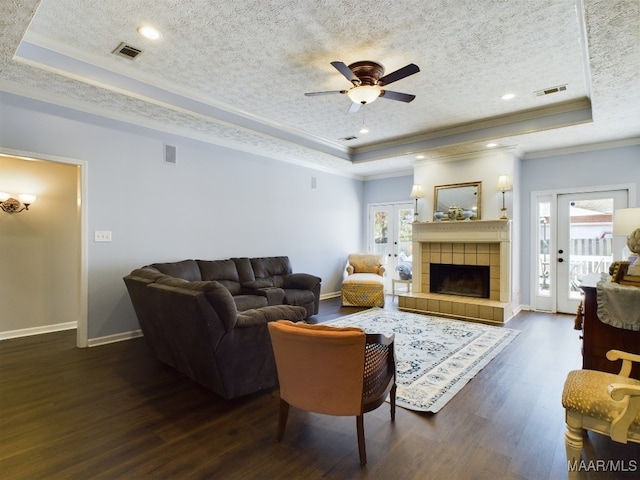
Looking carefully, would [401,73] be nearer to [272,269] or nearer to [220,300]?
[220,300]

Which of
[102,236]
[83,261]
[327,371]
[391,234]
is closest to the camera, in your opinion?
[327,371]

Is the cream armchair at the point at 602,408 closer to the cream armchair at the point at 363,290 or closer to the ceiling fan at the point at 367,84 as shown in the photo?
the ceiling fan at the point at 367,84

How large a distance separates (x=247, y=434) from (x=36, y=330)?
160 inches

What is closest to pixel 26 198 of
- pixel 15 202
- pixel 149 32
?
pixel 15 202

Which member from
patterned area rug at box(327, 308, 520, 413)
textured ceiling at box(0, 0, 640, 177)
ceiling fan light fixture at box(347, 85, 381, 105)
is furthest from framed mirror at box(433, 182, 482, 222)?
ceiling fan light fixture at box(347, 85, 381, 105)

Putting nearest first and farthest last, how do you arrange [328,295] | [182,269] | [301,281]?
[182,269] < [301,281] < [328,295]

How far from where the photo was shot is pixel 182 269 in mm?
4547

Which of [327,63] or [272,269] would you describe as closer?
[327,63]

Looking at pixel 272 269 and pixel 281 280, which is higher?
pixel 272 269

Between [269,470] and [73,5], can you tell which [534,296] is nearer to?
[269,470]

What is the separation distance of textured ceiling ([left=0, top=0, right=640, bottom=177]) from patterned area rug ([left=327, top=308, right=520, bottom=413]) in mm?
2869

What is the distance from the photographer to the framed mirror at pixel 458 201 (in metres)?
5.91

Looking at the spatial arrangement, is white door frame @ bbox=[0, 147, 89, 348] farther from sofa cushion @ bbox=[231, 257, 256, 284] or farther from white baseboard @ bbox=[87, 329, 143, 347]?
sofa cushion @ bbox=[231, 257, 256, 284]

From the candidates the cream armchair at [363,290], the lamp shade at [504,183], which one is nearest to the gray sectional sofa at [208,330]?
the cream armchair at [363,290]
